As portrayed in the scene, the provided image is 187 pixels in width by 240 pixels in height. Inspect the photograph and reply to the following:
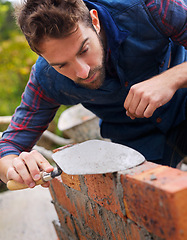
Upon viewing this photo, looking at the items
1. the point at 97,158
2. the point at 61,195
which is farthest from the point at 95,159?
the point at 61,195

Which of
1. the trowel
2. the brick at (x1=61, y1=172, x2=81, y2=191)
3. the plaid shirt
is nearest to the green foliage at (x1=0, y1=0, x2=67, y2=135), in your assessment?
the plaid shirt

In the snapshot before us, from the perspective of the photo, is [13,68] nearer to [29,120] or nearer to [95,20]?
[29,120]

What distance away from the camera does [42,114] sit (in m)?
2.00

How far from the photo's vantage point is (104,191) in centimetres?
119

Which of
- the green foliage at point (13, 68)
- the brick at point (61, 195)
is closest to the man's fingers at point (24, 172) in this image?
the brick at point (61, 195)

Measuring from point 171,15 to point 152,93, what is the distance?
56 cm

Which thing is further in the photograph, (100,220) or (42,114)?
(42,114)

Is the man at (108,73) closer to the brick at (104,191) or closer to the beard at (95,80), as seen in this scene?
the beard at (95,80)

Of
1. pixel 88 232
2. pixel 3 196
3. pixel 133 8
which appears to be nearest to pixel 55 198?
pixel 88 232

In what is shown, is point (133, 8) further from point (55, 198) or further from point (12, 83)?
point (12, 83)

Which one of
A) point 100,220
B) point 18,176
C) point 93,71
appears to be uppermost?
point 93,71

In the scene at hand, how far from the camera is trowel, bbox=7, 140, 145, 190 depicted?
1066 mm

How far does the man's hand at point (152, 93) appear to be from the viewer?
1.28m

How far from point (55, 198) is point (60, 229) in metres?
0.28
